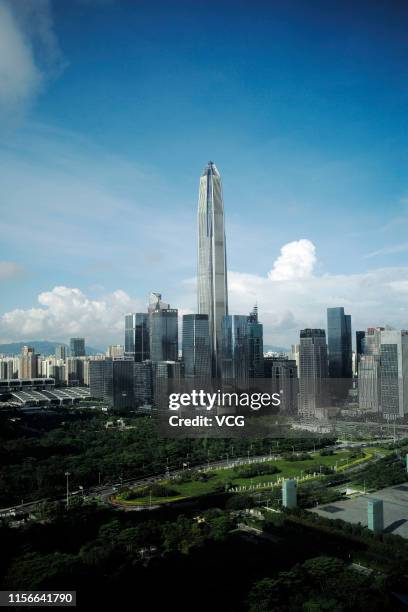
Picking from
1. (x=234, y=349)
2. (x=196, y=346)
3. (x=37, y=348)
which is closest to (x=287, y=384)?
(x=234, y=349)

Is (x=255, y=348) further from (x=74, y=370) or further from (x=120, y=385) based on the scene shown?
(x=74, y=370)

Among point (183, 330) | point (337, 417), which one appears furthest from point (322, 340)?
point (183, 330)

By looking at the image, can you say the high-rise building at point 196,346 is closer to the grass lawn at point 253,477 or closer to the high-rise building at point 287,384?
the high-rise building at point 287,384

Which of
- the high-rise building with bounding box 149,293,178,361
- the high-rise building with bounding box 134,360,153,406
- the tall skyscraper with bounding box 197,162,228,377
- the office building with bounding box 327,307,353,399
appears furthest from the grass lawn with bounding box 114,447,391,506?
the high-rise building with bounding box 149,293,178,361

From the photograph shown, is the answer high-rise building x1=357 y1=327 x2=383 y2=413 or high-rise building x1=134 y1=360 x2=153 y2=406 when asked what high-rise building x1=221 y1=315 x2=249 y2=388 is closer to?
high-rise building x1=134 y1=360 x2=153 y2=406

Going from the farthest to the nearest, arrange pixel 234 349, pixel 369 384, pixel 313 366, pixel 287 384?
pixel 234 349 → pixel 313 366 → pixel 369 384 → pixel 287 384

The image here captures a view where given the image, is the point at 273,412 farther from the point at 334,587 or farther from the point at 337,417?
the point at 334,587
